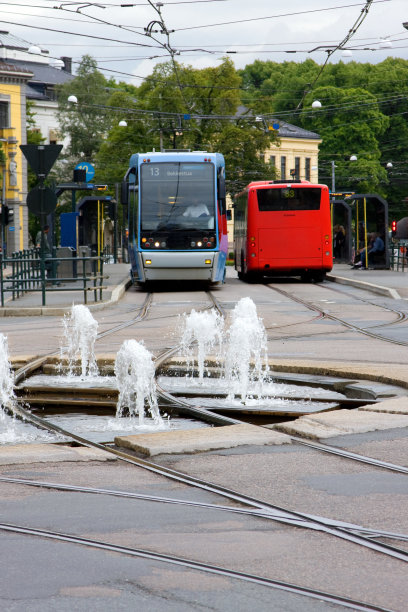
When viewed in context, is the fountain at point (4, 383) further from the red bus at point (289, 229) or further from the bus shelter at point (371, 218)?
the bus shelter at point (371, 218)

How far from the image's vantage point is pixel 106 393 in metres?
10.6

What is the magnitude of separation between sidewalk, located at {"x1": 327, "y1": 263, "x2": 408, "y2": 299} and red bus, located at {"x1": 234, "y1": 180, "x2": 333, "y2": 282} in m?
1.25

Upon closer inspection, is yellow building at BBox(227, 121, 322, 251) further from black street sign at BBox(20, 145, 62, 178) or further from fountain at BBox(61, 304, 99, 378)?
Result: fountain at BBox(61, 304, 99, 378)

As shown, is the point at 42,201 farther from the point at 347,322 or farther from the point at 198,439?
the point at 198,439

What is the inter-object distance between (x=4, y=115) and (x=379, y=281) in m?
48.9

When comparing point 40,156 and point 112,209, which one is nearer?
point 40,156

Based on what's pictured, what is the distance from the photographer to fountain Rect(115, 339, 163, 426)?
9180mm

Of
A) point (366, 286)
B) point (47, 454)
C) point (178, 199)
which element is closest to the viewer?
point (47, 454)

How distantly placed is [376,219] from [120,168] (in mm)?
31921

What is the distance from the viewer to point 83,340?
45.4 ft

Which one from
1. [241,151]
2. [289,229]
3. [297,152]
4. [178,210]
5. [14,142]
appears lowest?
[289,229]

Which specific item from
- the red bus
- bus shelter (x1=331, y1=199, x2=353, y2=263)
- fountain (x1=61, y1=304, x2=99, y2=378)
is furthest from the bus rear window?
fountain (x1=61, y1=304, x2=99, y2=378)

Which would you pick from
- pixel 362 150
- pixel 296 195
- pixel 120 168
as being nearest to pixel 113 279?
pixel 296 195

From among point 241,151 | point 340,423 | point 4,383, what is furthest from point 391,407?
point 241,151
